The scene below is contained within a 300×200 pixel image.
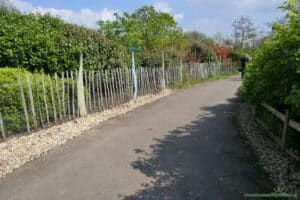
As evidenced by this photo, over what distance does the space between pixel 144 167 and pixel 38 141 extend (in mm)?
2676

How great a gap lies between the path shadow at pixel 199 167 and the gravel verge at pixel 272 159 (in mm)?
181

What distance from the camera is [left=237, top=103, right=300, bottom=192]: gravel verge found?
4180 mm

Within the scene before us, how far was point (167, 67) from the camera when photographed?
47.7 feet

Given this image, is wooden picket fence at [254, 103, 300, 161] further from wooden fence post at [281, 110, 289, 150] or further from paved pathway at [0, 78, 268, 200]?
paved pathway at [0, 78, 268, 200]

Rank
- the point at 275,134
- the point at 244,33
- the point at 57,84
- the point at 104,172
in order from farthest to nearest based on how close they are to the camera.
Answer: the point at 244,33 < the point at 57,84 < the point at 275,134 < the point at 104,172

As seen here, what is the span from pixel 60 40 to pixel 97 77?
190 centimetres

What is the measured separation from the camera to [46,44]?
8.90 metres

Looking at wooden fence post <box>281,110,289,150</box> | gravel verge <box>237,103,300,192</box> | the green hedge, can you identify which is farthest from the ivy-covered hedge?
wooden fence post <box>281,110,289,150</box>

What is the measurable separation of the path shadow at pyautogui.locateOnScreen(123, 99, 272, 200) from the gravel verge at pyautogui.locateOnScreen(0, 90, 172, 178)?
195cm

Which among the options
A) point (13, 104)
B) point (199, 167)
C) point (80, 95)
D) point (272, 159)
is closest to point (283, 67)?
point (272, 159)

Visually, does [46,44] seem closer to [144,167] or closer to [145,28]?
[144,167]

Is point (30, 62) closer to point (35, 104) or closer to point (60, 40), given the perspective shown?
point (60, 40)

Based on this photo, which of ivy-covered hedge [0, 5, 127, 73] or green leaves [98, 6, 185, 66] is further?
green leaves [98, 6, 185, 66]

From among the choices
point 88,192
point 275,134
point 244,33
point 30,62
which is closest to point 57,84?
point 30,62
